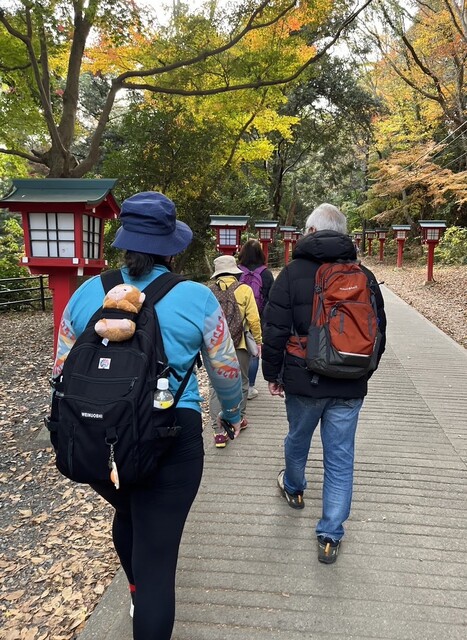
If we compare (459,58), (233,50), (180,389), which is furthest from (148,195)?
(459,58)

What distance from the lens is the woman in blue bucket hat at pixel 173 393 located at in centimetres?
166

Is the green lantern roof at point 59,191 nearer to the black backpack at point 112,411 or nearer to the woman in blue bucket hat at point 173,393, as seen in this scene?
the woman in blue bucket hat at point 173,393

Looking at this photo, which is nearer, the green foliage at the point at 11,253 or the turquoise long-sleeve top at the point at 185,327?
the turquoise long-sleeve top at the point at 185,327

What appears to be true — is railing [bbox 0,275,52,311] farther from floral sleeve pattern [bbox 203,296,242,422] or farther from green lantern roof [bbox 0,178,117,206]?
floral sleeve pattern [bbox 203,296,242,422]

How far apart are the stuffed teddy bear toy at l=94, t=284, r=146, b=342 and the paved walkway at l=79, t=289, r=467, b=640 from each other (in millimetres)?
1535

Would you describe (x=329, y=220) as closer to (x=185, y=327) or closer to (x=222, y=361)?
(x=222, y=361)

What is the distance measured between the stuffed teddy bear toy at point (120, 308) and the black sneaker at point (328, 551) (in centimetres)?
184

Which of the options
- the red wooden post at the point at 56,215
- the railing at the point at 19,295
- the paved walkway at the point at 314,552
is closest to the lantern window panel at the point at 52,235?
the red wooden post at the point at 56,215

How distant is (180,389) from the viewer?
1.67 metres

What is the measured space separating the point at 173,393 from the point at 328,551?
1.61 metres

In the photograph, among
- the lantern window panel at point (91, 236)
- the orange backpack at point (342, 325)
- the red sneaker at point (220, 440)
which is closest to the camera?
the orange backpack at point (342, 325)

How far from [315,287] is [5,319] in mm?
11488

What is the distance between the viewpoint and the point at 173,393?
1652 millimetres

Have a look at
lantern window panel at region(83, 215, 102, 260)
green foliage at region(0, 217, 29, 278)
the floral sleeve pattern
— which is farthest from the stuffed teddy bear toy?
green foliage at region(0, 217, 29, 278)
